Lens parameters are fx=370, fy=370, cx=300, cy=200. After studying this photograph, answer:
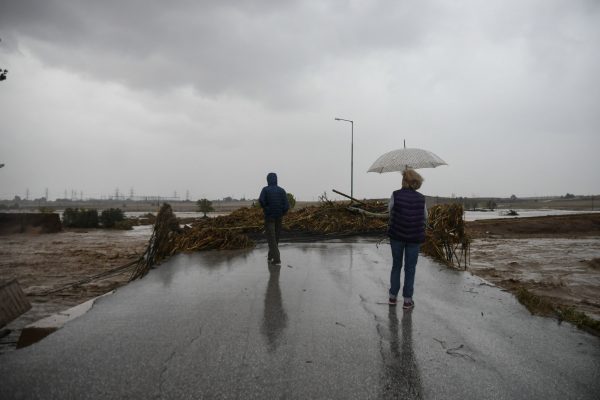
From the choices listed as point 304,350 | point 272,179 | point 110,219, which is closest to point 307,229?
point 272,179

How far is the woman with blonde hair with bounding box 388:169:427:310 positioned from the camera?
5152mm

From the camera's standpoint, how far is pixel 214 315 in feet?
15.5

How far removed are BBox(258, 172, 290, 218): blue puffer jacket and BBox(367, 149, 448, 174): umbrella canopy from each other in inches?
134

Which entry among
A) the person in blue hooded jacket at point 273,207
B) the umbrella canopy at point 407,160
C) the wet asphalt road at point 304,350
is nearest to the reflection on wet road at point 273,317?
the wet asphalt road at point 304,350

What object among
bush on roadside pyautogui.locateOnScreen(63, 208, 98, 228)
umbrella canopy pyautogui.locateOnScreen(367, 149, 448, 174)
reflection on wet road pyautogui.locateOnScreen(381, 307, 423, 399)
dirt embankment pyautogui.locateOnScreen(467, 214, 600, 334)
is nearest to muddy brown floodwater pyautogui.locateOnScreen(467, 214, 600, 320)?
dirt embankment pyautogui.locateOnScreen(467, 214, 600, 334)

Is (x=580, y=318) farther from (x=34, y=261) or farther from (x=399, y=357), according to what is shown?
(x=34, y=261)

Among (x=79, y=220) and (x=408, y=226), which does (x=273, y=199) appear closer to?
(x=408, y=226)

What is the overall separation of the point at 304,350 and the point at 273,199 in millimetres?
5534

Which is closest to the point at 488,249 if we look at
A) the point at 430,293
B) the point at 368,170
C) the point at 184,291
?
the point at 368,170

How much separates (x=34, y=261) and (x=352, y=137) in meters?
23.6

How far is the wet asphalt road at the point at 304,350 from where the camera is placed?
2.87 m

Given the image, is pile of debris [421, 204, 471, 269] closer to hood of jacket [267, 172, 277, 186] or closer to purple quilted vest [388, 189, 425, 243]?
purple quilted vest [388, 189, 425, 243]

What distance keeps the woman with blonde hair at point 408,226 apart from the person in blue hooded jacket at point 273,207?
4056 millimetres

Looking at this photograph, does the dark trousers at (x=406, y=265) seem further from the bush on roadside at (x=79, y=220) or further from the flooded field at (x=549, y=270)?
the bush on roadside at (x=79, y=220)
